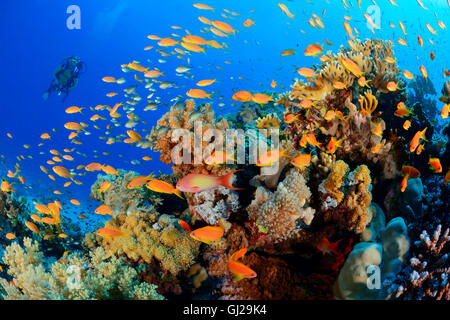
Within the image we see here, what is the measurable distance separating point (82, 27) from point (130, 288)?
95.2 metres

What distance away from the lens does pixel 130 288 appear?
11.5 ft

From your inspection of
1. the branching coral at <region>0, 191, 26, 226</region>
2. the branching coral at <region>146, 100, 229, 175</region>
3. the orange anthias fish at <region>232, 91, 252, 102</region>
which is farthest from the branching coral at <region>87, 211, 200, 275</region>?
the branching coral at <region>0, 191, 26, 226</region>

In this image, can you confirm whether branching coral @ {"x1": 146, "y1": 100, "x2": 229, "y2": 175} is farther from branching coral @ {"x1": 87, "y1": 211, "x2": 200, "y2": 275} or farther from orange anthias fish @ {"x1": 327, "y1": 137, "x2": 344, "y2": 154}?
orange anthias fish @ {"x1": 327, "y1": 137, "x2": 344, "y2": 154}

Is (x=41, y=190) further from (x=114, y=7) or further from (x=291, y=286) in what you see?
(x=114, y=7)

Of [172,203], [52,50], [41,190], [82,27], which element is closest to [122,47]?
[82,27]

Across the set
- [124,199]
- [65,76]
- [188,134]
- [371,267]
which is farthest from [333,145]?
[65,76]

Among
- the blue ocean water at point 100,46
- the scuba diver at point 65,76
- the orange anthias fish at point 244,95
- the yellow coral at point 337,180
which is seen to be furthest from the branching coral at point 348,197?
the blue ocean water at point 100,46

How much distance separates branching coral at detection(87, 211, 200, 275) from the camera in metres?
4.14

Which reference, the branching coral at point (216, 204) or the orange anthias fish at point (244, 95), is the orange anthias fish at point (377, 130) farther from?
the branching coral at point (216, 204)

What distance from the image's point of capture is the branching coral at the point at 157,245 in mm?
4137

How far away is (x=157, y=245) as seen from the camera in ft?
14.1

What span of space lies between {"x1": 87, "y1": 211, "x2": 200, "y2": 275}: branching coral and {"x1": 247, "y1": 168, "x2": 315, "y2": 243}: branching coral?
1279 mm

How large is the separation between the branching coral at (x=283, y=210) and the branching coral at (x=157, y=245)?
1279mm

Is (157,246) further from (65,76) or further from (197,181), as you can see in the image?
(65,76)
